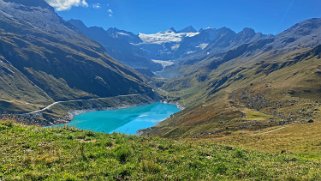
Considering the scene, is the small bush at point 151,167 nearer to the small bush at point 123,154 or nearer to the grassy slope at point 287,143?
the small bush at point 123,154

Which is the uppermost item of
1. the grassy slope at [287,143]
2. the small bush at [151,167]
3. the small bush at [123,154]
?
the grassy slope at [287,143]

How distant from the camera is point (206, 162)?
2538 cm

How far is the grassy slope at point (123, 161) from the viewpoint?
22062 mm

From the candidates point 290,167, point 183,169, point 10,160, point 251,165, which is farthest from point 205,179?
point 10,160

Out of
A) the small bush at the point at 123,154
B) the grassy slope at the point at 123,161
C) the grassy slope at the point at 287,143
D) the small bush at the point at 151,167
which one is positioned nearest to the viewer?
the grassy slope at the point at 123,161

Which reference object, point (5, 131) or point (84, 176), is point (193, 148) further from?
point (5, 131)

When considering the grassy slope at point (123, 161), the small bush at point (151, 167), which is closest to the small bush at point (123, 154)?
the grassy slope at point (123, 161)

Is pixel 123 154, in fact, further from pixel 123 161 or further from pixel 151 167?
pixel 151 167

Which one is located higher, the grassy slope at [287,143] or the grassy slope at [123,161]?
the grassy slope at [287,143]

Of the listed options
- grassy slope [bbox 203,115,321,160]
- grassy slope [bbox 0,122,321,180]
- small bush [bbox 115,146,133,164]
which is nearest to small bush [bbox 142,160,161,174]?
grassy slope [bbox 0,122,321,180]

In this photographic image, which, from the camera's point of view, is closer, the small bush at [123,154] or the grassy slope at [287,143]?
the small bush at [123,154]

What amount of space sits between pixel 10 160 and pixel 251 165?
48.7 feet

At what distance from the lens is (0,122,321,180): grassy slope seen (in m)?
22.1

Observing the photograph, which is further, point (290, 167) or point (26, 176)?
point (290, 167)
